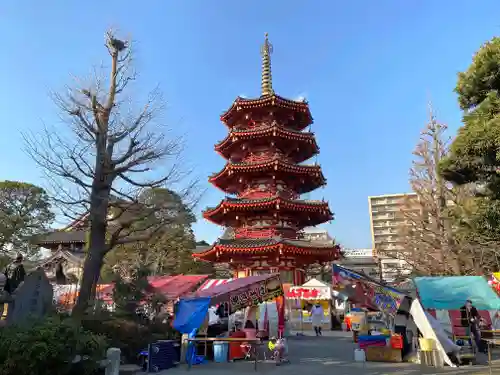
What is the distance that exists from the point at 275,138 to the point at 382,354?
53.4 ft

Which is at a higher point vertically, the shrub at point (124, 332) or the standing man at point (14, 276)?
the standing man at point (14, 276)

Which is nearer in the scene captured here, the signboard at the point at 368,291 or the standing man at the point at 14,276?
the signboard at the point at 368,291

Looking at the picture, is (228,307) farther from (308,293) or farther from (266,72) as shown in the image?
(266,72)

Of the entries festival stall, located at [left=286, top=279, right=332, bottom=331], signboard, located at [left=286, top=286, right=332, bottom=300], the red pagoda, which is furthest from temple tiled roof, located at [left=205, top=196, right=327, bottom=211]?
signboard, located at [left=286, top=286, right=332, bottom=300]

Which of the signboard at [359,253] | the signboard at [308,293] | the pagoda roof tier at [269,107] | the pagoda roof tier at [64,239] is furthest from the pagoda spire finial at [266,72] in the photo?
the signboard at [359,253]

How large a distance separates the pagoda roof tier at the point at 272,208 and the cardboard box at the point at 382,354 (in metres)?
11.9

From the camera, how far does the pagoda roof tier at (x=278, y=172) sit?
23.7 metres

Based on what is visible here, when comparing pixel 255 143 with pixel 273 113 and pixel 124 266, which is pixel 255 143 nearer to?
pixel 273 113

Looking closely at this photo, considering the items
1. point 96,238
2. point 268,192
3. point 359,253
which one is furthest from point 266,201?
point 359,253

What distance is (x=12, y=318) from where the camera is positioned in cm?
997

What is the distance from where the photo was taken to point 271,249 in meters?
21.5

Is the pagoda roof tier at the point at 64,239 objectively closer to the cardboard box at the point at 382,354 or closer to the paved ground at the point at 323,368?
the paved ground at the point at 323,368

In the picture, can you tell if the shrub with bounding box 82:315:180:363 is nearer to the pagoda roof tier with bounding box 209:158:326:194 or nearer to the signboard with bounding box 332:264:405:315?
the signboard with bounding box 332:264:405:315

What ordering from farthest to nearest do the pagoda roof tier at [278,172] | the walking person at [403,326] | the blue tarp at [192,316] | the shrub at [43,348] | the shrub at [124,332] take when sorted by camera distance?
the pagoda roof tier at [278,172], the walking person at [403,326], the shrub at [124,332], the blue tarp at [192,316], the shrub at [43,348]
